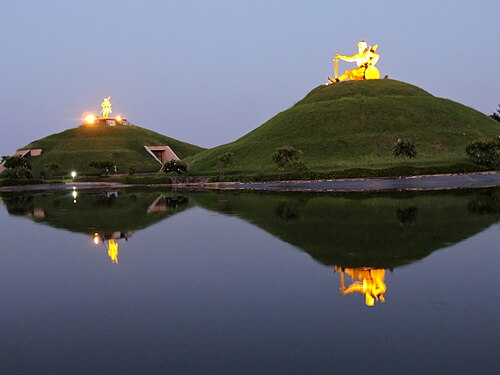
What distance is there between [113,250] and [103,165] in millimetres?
92479

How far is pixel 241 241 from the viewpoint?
2603 centimetres

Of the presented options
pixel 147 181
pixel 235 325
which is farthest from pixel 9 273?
pixel 147 181

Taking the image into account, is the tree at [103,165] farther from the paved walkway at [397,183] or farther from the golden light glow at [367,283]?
the golden light glow at [367,283]

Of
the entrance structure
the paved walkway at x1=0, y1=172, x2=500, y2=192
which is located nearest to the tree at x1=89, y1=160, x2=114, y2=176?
the entrance structure

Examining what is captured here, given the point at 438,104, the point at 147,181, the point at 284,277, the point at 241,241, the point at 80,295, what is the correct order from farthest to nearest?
the point at 438,104
the point at 147,181
the point at 241,241
the point at 284,277
the point at 80,295

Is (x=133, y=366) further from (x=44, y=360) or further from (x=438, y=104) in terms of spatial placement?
(x=438, y=104)

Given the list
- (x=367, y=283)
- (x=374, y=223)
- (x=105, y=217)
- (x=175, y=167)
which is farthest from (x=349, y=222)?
(x=175, y=167)

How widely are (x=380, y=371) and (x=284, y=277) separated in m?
8.14

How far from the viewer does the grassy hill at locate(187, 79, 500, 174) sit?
294 feet

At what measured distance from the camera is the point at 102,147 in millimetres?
149625

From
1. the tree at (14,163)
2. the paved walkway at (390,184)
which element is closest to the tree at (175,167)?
the paved walkway at (390,184)

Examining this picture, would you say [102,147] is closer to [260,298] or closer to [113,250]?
[113,250]

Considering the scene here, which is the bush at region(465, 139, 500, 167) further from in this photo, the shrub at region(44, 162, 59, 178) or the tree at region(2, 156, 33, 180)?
the tree at region(2, 156, 33, 180)

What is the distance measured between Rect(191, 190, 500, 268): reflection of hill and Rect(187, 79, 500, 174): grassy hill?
41.5 m
